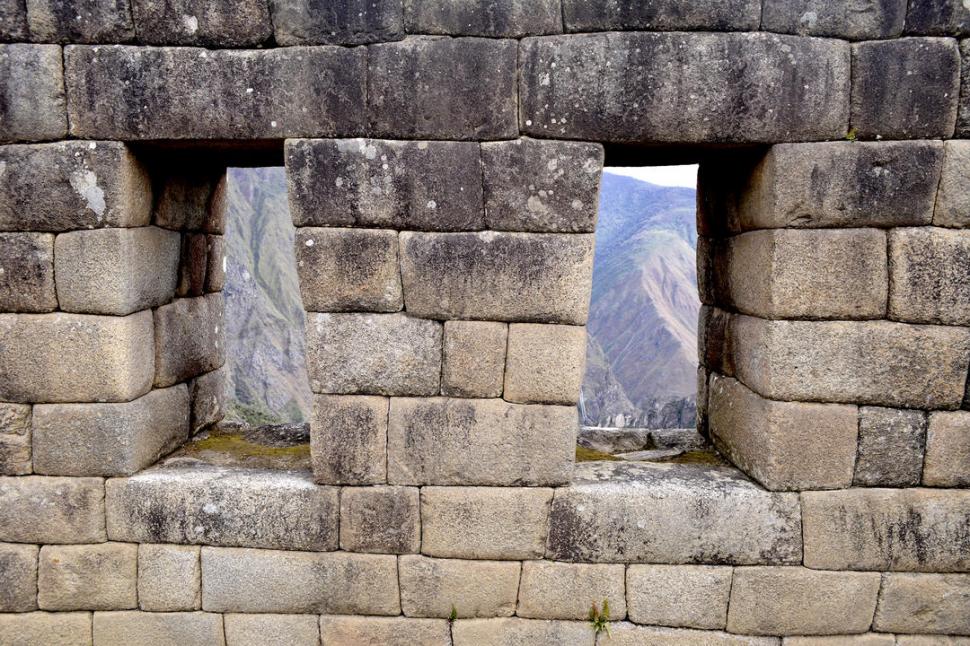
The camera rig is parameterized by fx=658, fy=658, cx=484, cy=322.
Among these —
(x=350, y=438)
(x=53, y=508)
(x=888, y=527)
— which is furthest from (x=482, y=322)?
(x=53, y=508)

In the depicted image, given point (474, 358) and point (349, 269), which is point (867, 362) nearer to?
point (474, 358)

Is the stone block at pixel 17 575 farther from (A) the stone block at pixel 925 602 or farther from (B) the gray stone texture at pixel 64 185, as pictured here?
(A) the stone block at pixel 925 602

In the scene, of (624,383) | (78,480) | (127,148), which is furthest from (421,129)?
(624,383)

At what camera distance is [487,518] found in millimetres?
4215

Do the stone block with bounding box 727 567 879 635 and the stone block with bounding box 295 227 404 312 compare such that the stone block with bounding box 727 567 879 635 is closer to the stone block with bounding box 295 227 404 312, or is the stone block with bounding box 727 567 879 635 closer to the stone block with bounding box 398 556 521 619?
the stone block with bounding box 398 556 521 619

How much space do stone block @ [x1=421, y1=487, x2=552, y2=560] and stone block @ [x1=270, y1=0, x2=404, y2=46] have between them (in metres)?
2.82

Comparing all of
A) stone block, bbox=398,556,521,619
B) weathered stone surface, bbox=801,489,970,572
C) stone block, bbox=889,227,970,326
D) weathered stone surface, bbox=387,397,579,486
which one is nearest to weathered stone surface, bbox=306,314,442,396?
weathered stone surface, bbox=387,397,579,486

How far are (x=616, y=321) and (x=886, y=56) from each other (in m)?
57.4

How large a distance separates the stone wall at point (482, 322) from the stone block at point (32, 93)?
0.02 metres

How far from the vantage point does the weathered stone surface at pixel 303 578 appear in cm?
427

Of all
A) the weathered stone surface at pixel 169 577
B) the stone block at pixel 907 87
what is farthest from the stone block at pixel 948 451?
the weathered stone surface at pixel 169 577

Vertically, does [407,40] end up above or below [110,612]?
above

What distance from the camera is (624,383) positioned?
54.0m

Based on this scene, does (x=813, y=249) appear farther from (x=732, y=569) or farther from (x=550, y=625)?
(x=550, y=625)
